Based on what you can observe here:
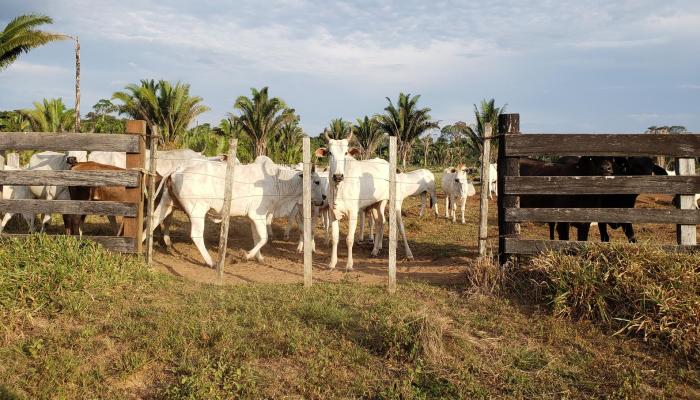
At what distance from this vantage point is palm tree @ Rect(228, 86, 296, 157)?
32.1m

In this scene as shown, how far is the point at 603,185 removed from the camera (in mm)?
6270

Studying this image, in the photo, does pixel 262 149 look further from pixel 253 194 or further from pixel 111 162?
pixel 253 194

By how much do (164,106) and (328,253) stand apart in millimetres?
22274

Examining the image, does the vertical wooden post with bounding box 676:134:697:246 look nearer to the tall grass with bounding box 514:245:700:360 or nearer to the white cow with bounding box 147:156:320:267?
the tall grass with bounding box 514:245:700:360

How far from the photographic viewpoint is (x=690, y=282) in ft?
16.3

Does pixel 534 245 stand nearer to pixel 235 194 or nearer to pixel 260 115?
pixel 235 194

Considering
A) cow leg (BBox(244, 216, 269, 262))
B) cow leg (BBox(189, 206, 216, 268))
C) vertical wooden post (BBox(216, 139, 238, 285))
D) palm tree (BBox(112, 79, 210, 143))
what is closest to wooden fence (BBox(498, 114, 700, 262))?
vertical wooden post (BBox(216, 139, 238, 285))

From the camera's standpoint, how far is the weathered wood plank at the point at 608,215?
6.07 metres

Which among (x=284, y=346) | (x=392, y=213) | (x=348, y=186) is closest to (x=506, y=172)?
(x=392, y=213)

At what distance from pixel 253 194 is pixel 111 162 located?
15.6 ft

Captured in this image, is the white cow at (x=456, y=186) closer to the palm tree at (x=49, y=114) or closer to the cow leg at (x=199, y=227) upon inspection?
the cow leg at (x=199, y=227)

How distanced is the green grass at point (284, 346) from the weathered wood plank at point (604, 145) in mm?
2094

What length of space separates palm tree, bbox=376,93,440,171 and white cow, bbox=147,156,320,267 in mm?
24771

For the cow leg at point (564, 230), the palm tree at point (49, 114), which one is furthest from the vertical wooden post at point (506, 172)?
the palm tree at point (49, 114)
